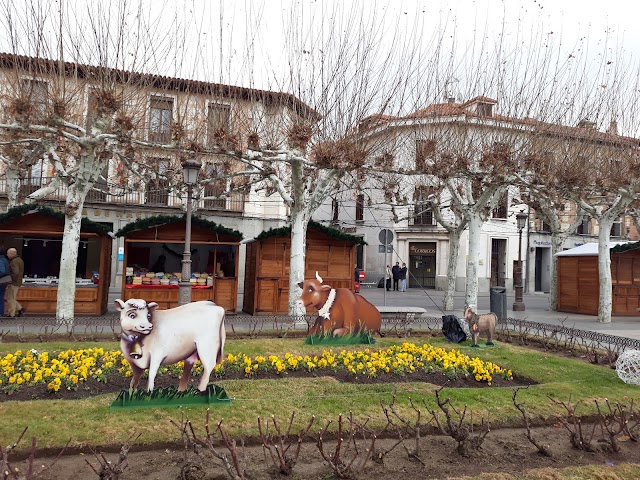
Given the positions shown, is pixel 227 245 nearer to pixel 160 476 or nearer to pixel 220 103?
pixel 220 103

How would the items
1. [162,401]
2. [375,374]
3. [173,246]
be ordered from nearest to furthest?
[162,401] < [375,374] < [173,246]

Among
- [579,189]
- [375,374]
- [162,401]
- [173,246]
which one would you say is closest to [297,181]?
[173,246]

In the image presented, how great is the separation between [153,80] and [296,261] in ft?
20.5

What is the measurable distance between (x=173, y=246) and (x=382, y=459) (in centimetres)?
1384

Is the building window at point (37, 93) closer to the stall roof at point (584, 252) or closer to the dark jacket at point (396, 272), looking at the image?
the stall roof at point (584, 252)

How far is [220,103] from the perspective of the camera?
48.9ft

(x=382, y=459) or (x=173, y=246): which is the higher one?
(x=173, y=246)

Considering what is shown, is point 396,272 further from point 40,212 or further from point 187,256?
point 40,212

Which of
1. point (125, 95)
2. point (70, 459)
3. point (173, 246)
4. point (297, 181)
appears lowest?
point (70, 459)

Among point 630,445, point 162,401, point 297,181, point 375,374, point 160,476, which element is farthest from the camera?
point 297,181

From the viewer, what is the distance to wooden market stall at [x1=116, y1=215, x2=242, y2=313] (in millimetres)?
16078

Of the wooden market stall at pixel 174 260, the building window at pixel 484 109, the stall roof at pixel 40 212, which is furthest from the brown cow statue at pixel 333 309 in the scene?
the building window at pixel 484 109

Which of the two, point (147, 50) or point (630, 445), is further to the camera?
point (147, 50)

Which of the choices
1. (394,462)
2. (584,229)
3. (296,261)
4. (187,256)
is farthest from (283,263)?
(584,229)
